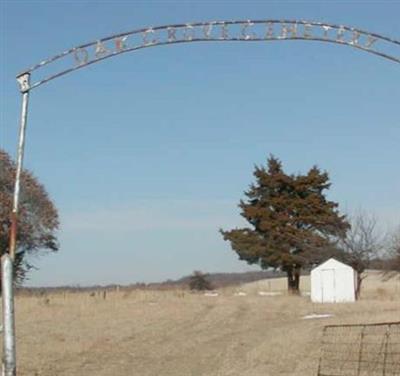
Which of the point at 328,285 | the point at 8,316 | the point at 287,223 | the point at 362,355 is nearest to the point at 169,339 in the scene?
the point at 362,355

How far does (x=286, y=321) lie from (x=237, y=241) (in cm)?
3829

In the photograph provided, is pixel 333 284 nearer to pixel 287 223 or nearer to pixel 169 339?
pixel 287 223

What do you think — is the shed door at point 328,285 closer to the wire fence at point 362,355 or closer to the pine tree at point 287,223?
the pine tree at point 287,223

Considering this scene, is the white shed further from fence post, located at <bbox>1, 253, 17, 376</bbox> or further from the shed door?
fence post, located at <bbox>1, 253, 17, 376</bbox>

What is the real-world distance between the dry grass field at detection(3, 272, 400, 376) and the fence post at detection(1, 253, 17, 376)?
6440mm

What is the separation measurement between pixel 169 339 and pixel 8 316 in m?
15.9

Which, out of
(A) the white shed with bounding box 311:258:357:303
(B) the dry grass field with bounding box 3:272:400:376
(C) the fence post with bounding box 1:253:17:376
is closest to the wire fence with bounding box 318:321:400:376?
(B) the dry grass field with bounding box 3:272:400:376

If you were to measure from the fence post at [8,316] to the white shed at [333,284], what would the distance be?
45.2 meters

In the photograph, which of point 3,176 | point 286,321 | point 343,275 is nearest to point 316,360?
point 286,321

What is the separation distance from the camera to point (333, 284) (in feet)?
186

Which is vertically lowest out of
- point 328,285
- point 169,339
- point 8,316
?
point 169,339

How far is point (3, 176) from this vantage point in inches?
2452

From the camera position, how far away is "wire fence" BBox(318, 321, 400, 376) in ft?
52.8

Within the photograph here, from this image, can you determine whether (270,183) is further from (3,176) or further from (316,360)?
(316,360)
